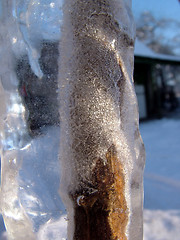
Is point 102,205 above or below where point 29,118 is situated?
below

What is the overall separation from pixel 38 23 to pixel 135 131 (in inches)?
34.1

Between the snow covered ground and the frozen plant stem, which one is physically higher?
the frozen plant stem

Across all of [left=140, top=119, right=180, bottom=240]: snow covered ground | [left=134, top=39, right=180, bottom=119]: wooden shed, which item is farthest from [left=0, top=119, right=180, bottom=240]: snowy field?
[left=134, top=39, right=180, bottom=119]: wooden shed

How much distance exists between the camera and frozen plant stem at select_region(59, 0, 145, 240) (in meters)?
1.15

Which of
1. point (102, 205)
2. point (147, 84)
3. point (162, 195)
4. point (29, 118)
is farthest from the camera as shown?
point (147, 84)

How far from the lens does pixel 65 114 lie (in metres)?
1.19

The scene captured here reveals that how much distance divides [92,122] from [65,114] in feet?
0.51

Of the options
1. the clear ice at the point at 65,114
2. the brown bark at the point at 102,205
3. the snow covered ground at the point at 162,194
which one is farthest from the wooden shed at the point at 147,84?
the brown bark at the point at 102,205

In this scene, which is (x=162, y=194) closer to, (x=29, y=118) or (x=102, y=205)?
(x=102, y=205)

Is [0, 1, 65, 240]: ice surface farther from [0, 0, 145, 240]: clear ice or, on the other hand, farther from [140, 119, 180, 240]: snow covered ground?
[140, 119, 180, 240]: snow covered ground

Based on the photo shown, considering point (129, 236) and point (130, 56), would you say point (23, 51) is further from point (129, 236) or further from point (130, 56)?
point (129, 236)

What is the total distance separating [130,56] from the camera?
131cm

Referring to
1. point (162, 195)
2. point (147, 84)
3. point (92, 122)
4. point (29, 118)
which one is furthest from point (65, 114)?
point (147, 84)

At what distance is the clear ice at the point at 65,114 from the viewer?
1157 millimetres
